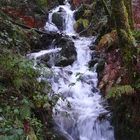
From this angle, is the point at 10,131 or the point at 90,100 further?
the point at 90,100

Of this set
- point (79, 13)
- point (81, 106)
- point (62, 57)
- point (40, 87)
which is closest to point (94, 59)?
point (62, 57)

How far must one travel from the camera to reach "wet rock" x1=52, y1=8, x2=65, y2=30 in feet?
53.8

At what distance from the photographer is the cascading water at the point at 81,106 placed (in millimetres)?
7496

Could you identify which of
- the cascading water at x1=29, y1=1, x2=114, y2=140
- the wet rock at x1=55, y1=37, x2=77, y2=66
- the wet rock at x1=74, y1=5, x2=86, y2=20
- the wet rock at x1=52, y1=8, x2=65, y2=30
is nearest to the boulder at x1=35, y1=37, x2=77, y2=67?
the wet rock at x1=55, y1=37, x2=77, y2=66

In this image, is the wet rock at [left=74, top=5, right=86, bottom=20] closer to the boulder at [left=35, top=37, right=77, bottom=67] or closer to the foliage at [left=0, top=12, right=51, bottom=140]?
the boulder at [left=35, top=37, right=77, bottom=67]

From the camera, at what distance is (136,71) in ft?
21.4

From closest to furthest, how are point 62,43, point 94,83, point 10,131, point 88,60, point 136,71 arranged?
point 10,131, point 136,71, point 94,83, point 88,60, point 62,43

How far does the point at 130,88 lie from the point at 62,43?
258 inches

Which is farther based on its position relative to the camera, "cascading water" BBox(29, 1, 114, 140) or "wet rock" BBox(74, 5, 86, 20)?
"wet rock" BBox(74, 5, 86, 20)

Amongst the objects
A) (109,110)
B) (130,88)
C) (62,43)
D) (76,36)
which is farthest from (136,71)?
(76,36)

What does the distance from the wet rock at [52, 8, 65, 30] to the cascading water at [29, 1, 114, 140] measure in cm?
464

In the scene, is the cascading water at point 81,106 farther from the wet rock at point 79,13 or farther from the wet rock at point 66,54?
the wet rock at point 79,13

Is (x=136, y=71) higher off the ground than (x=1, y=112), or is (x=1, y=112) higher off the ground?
(x=136, y=71)

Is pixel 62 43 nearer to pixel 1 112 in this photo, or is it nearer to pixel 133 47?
pixel 133 47
